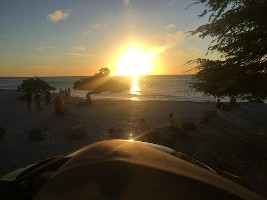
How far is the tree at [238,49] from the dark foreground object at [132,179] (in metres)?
10.4

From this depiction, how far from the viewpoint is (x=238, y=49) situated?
13.9m

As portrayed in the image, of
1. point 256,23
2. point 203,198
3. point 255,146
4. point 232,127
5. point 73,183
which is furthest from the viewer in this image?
point 232,127

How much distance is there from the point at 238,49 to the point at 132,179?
1185 centimetres

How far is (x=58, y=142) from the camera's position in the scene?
1730 cm

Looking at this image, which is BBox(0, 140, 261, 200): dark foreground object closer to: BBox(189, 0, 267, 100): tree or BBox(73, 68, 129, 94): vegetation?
BBox(189, 0, 267, 100): tree

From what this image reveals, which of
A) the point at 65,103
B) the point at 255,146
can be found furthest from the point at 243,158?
the point at 65,103

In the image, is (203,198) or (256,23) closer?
(203,198)

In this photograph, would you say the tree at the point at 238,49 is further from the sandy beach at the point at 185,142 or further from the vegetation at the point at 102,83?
the vegetation at the point at 102,83

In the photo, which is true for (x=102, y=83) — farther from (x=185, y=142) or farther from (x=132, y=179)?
(x=132, y=179)

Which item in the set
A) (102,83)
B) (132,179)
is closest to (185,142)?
(132,179)

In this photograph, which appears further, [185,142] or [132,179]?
[185,142]

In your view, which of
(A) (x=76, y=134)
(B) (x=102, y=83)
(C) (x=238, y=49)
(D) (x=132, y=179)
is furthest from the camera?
(B) (x=102, y=83)

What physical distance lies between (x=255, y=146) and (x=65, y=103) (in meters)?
28.0

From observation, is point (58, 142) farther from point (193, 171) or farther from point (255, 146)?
point (193, 171)
